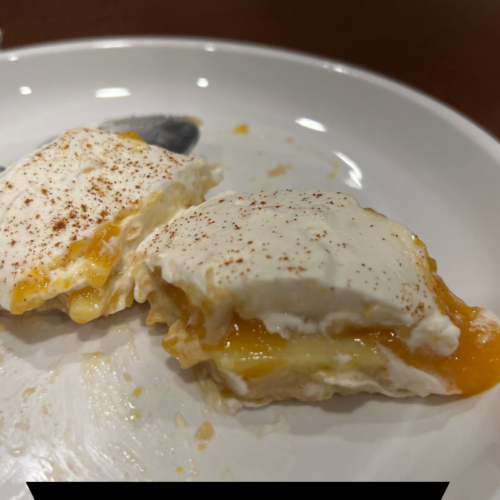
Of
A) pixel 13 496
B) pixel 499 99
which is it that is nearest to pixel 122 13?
pixel 499 99

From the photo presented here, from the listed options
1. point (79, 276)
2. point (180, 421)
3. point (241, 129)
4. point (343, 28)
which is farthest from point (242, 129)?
point (343, 28)

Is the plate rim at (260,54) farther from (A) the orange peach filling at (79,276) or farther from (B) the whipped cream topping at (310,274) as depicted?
(A) the orange peach filling at (79,276)

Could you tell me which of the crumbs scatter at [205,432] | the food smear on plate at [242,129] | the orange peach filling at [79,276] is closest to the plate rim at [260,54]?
the food smear on plate at [242,129]

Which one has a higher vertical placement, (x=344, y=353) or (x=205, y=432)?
(x=344, y=353)

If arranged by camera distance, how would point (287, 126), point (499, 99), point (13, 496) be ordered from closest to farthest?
point (13, 496) < point (287, 126) < point (499, 99)

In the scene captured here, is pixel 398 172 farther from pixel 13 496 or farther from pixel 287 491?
pixel 13 496

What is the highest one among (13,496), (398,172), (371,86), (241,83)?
(371,86)

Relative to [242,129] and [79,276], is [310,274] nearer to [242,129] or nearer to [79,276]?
[79,276]

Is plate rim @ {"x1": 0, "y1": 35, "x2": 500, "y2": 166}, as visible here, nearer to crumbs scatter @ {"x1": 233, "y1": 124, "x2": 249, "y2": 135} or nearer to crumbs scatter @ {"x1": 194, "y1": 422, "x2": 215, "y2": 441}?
crumbs scatter @ {"x1": 233, "y1": 124, "x2": 249, "y2": 135}
